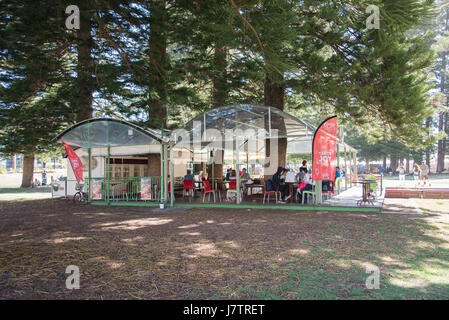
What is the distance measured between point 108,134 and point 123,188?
2.33 metres

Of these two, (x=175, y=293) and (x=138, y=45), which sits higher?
(x=138, y=45)

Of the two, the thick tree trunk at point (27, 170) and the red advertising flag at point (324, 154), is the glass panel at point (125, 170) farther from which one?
the thick tree trunk at point (27, 170)

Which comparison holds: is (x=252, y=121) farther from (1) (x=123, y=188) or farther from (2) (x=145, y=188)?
(1) (x=123, y=188)

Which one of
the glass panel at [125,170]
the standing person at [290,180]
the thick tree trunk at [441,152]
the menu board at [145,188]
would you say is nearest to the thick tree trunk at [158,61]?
the menu board at [145,188]

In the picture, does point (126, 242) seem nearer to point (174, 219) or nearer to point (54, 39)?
point (174, 219)

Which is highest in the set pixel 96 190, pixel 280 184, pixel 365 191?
pixel 280 184

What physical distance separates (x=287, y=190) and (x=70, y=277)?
8.87 m

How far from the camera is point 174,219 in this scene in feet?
28.8

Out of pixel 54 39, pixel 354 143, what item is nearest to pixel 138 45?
pixel 54 39

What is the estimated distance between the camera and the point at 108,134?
12227mm

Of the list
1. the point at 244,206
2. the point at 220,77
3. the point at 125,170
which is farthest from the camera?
the point at 125,170

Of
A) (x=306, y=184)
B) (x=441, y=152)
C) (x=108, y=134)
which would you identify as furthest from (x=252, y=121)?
(x=441, y=152)
